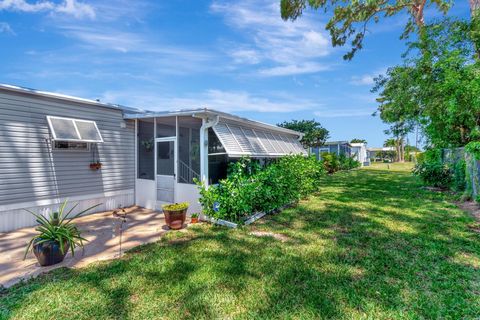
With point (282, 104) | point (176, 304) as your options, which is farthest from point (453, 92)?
point (176, 304)

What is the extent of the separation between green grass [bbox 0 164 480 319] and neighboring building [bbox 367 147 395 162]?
5400 cm

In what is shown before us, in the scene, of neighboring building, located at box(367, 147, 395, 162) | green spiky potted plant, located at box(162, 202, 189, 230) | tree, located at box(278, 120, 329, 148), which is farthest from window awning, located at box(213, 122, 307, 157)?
neighboring building, located at box(367, 147, 395, 162)

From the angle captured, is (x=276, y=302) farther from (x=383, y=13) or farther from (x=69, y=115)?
(x=383, y=13)

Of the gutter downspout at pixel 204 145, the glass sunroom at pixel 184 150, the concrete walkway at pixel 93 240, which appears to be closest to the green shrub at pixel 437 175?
the glass sunroom at pixel 184 150

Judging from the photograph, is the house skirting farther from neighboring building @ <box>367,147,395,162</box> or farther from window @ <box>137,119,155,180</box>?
neighboring building @ <box>367,147,395,162</box>

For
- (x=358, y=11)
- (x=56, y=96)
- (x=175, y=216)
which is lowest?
(x=175, y=216)

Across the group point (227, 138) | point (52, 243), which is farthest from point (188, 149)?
point (52, 243)

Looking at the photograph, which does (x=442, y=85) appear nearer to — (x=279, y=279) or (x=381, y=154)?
(x=279, y=279)

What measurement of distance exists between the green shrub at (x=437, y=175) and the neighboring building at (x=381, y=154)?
4420 cm

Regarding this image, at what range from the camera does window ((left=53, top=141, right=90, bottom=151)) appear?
262 inches

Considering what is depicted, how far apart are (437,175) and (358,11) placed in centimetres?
915

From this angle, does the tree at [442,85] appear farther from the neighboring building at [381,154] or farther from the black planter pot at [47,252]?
the neighboring building at [381,154]

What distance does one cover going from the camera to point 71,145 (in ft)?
22.8

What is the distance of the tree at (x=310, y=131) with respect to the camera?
86.2 ft
